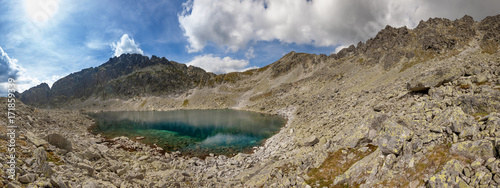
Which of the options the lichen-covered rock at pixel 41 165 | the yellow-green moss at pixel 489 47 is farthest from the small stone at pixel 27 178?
the yellow-green moss at pixel 489 47

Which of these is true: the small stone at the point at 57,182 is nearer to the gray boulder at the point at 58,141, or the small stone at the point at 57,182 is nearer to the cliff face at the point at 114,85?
the gray boulder at the point at 58,141

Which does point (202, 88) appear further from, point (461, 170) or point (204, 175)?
point (461, 170)

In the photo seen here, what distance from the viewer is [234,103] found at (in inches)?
5517

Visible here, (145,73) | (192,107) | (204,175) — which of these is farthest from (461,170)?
(145,73)

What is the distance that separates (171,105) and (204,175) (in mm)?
140361

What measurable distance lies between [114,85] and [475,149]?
228 metres

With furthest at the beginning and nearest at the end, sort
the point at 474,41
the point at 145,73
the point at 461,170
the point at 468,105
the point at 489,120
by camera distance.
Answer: the point at 145,73, the point at 474,41, the point at 468,105, the point at 489,120, the point at 461,170

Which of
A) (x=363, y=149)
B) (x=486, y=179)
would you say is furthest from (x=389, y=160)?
(x=486, y=179)

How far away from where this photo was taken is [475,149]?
8414 mm

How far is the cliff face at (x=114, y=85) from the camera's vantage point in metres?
175

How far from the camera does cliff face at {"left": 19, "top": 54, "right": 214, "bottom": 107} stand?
575 feet

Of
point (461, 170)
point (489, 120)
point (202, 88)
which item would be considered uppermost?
point (202, 88)

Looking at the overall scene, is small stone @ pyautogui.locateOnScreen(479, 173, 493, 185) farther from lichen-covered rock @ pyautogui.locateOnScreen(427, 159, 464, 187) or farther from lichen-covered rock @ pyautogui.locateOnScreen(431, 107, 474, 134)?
lichen-covered rock @ pyautogui.locateOnScreen(431, 107, 474, 134)

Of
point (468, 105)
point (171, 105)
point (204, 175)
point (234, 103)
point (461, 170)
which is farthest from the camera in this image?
point (171, 105)
